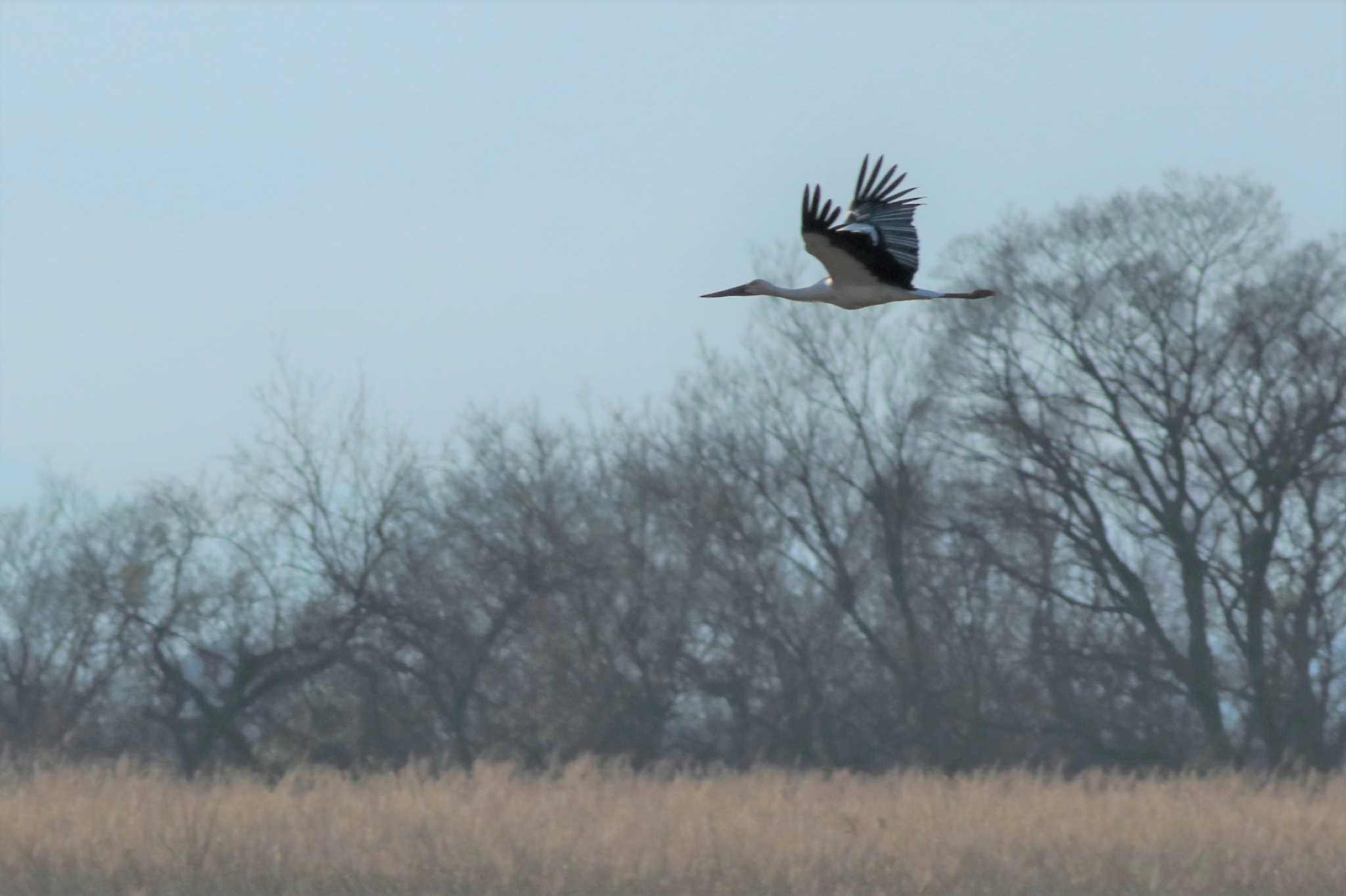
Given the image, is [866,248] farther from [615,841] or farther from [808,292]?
[615,841]

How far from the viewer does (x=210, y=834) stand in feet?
33.9

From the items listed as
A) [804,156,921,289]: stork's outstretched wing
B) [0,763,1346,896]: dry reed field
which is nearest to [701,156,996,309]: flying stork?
[804,156,921,289]: stork's outstretched wing

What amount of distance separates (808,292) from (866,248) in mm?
483

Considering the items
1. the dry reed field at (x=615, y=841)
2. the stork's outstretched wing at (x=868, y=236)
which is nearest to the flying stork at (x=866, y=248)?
the stork's outstretched wing at (x=868, y=236)

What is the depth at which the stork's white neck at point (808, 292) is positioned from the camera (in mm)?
8422

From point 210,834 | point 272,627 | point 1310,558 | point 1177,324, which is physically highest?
point 1177,324

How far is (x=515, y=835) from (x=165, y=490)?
17011 millimetres

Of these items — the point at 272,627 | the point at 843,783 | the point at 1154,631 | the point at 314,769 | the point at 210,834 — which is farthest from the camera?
the point at 1154,631

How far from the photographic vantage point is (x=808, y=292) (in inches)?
336

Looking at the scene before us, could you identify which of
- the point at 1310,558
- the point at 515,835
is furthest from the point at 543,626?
the point at 515,835

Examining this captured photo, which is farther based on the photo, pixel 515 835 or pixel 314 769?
pixel 314 769

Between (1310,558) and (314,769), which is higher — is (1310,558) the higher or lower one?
the higher one

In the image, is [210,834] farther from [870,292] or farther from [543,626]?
[543,626]

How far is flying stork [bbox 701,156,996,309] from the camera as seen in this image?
26.6ft
